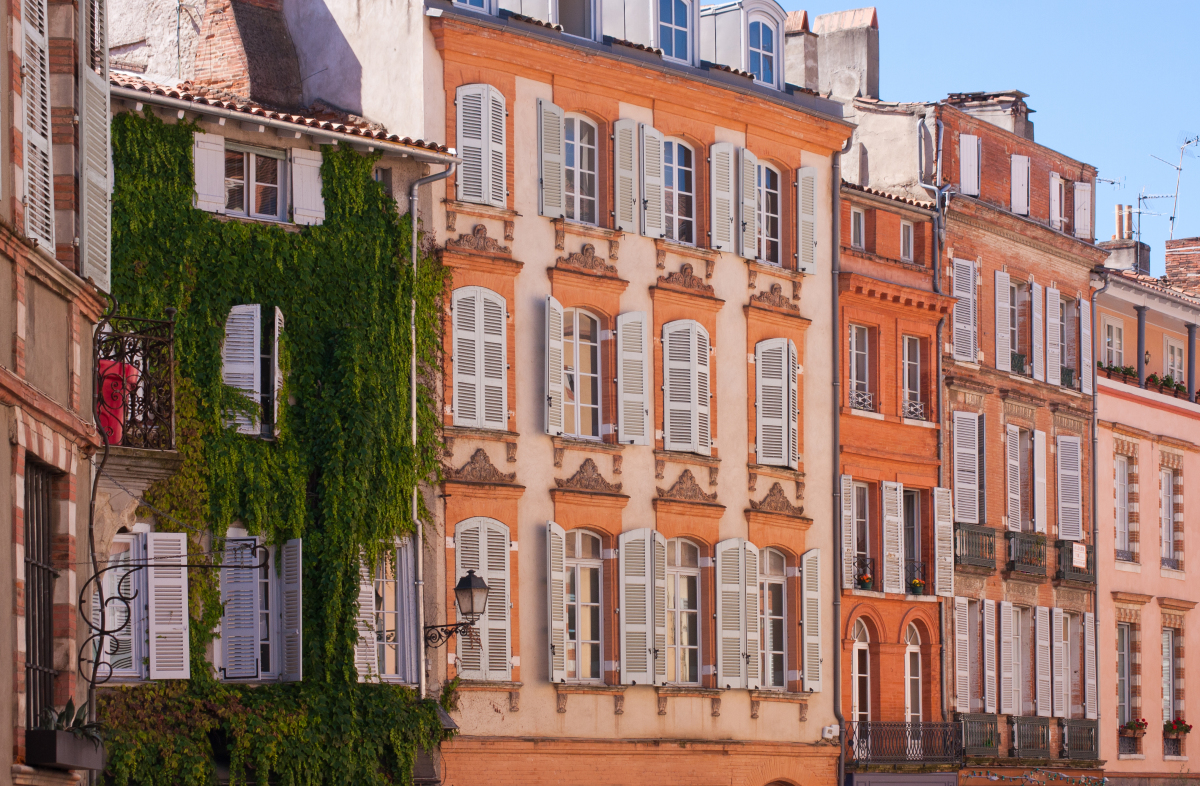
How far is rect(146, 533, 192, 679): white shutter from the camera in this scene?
2422 centimetres

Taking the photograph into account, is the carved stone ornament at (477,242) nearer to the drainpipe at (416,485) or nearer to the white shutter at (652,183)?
the drainpipe at (416,485)

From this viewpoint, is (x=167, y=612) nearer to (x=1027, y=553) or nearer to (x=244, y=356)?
(x=244, y=356)

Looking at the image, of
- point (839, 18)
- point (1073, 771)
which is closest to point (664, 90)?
point (839, 18)

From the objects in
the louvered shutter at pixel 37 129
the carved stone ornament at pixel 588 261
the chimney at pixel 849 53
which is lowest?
the louvered shutter at pixel 37 129

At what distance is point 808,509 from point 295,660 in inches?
424

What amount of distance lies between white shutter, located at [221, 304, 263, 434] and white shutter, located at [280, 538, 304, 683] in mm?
1537

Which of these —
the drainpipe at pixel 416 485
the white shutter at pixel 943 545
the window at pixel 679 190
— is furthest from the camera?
the white shutter at pixel 943 545

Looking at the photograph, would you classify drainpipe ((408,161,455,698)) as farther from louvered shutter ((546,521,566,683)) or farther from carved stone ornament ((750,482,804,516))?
carved stone ornament ((750,482,804,516))

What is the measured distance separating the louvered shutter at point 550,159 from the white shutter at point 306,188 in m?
4.10

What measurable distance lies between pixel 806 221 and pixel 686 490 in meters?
5.37

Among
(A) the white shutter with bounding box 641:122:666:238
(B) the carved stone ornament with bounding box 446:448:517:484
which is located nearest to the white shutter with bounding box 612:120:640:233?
(A) the white shutter with bounding box 641:122:666:238

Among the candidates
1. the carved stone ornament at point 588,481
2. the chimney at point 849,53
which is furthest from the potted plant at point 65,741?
the chimney at point 849,53

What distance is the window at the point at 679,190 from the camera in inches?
1275

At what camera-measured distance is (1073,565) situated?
4047 centimetres
